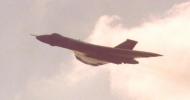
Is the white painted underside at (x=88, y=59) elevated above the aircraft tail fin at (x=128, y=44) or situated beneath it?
situated beneath

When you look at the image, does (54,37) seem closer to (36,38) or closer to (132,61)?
(36,38)

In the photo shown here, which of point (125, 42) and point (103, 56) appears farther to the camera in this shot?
point (125, 42)

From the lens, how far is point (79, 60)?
376ft

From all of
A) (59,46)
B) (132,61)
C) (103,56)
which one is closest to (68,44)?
(59,46)

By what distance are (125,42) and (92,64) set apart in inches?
547

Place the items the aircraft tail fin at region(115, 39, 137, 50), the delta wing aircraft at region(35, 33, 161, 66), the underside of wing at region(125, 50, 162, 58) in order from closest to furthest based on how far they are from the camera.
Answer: the underside of wing at region(125, 50, 162, 58) < the delta wing aircraft at region(35, 33, 161, 66) < the aircraft tail fin at region(115, 39, 137, 50)

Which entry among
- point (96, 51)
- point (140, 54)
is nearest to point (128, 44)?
point (140, 54)

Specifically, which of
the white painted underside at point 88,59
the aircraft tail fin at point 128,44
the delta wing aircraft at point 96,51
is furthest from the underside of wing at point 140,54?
the aircraft tail fin at point 128,44

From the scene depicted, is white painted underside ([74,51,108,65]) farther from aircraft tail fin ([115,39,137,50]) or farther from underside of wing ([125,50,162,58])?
aircraft tail fin ([115,39,137,50])

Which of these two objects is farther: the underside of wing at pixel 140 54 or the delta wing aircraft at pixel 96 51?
the delta wing aircraft at pixel 96 51

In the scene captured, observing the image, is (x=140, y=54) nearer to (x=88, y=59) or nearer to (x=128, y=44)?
(x=88, y=59)

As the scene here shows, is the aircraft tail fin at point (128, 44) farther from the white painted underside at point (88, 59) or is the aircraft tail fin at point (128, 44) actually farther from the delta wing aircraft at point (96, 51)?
the white painted underside at point (88, 59)

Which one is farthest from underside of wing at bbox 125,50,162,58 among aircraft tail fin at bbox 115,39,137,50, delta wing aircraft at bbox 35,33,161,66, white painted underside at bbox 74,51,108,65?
aircraft tail fin at bbox 115,39,137,50

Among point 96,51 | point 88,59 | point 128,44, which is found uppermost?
point 128,44
